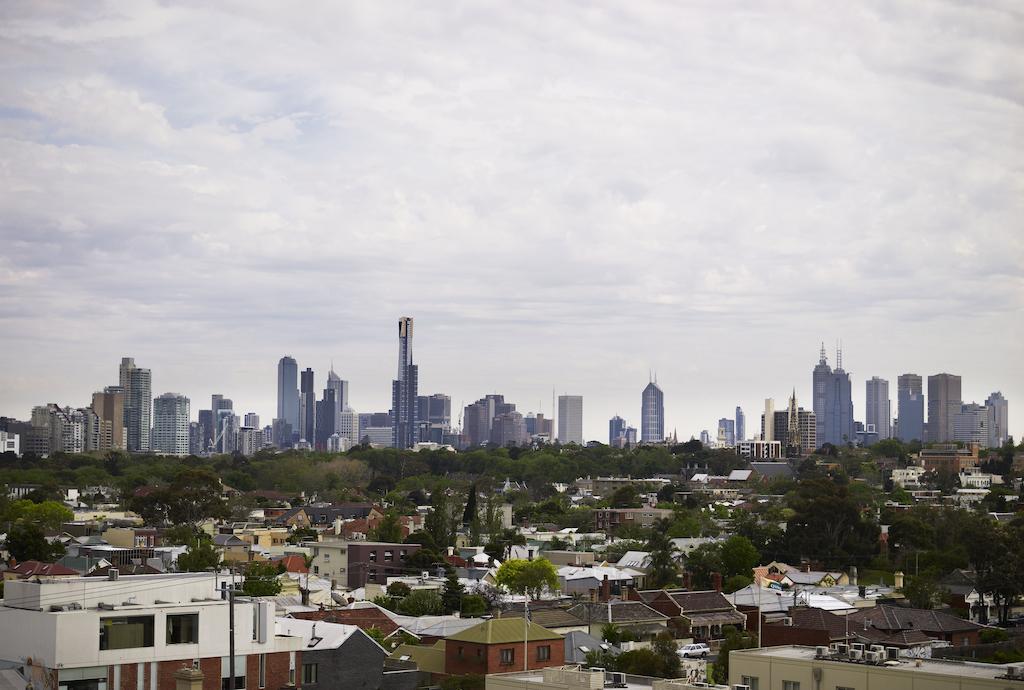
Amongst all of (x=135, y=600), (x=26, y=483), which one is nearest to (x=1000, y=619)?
(x=135, y=600)

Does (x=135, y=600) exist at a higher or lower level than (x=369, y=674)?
higher

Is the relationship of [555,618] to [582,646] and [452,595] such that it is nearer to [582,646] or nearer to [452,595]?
[582,646]

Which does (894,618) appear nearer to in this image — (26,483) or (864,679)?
(864,679)

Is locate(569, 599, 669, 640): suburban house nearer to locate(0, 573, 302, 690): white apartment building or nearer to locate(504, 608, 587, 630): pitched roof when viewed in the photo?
locate(504, 608, 587, 630): pitched roof

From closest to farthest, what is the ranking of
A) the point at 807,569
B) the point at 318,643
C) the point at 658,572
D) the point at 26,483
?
the point at 318,643
the point at 658,572
the point at 807,569
the point at 26,483

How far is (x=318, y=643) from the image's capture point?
29.8 meters

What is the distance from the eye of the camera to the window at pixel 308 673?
28.0 metres

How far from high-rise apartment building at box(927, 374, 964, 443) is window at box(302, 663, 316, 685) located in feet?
462

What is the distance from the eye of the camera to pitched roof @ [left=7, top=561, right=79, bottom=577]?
46344 millimetres

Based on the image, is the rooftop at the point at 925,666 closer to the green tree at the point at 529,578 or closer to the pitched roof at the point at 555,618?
the pitched roof at the point at 555,618

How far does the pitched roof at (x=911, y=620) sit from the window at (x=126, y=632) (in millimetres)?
24345

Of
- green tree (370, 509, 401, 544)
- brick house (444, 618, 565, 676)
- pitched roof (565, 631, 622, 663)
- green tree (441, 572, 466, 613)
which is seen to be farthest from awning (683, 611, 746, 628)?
green tree (370, 509, 401, 544)

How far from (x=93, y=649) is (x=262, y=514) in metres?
66.6

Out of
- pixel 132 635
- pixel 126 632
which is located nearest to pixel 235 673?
pixel 132 635
